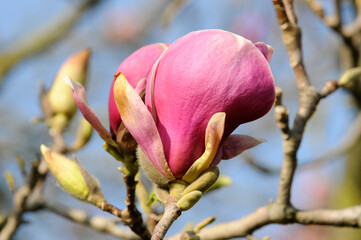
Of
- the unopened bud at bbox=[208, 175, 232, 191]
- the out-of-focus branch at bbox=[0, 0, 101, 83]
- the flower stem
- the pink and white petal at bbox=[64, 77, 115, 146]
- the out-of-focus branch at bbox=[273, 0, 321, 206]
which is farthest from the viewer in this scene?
the out-of-focus branch at bbox=[0, 0, 101, 83]

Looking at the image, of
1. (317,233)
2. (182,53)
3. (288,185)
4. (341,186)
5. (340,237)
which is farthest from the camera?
(317,233)

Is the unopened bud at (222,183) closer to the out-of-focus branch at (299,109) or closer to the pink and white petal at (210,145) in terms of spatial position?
the out-of-focus branch at (299,109)

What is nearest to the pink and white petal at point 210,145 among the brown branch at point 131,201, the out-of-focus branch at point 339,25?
the brown branch at point 131,201

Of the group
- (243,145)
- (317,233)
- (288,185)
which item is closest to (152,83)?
(243,145)

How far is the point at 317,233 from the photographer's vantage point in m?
3.43

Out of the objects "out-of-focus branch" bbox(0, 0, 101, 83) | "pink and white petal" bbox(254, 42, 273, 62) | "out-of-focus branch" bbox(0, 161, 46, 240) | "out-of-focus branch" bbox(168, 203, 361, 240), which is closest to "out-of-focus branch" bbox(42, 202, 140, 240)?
"out-of-focus branch" bbox(0, 161, 46, 240)

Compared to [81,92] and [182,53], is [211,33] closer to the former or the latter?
[182,53]

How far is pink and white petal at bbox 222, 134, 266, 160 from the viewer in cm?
58

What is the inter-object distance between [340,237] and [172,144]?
1176mm

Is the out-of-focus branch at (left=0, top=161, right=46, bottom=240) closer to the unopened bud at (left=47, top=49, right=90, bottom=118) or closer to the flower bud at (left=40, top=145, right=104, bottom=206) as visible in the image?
the unopened bud at (left=47, top=49, right=90, bottom=118)

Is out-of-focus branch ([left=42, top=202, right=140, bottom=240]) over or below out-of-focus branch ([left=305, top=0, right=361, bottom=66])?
below

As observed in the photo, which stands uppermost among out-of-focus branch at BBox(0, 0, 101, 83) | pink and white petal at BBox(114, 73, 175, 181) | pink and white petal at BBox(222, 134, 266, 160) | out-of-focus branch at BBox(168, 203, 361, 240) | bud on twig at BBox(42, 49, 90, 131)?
out-of-focus branch at BBox(0, 0, 101, 83)

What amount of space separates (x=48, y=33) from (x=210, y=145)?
1.53 metres

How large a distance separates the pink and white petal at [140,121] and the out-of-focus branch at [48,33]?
52.8 inches
